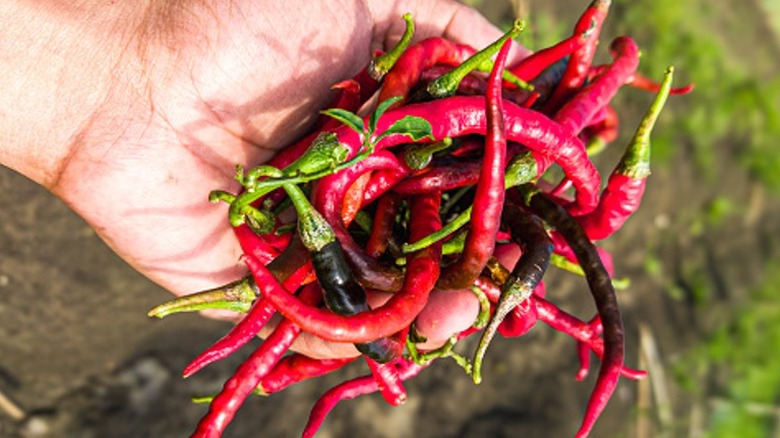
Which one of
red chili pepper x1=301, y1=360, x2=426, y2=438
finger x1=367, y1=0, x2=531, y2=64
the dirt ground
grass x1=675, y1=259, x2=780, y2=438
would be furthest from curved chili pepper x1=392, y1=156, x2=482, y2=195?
grass x1=675, y1=259, x2=780, y2=438

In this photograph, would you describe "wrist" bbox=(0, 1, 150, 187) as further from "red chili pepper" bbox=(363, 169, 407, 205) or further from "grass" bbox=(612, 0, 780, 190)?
"grass" bbox=(612, 0, 780, 190)

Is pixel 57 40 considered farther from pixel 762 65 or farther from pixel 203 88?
pixel 762 65

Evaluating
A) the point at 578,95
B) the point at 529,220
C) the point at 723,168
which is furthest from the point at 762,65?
the point at 529,220

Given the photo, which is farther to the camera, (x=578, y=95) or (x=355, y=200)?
(x=578, y=95)

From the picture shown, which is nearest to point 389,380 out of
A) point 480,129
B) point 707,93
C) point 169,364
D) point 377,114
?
point 480,129

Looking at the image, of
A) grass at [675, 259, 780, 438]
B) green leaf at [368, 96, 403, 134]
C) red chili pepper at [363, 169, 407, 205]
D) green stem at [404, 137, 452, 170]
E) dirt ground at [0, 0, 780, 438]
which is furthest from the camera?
grass at [675, 259, 780, 438]

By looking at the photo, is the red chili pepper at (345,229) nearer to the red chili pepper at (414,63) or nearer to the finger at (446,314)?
the finger at (446,314)
